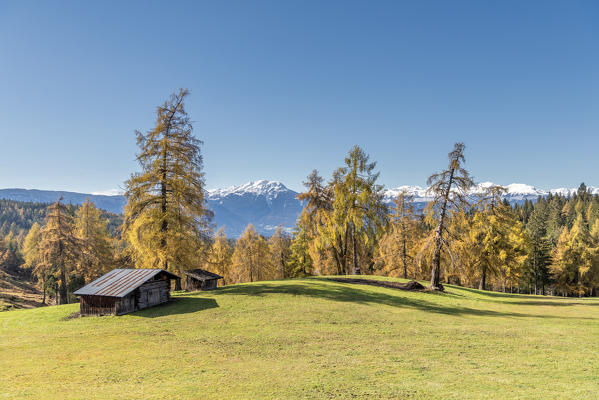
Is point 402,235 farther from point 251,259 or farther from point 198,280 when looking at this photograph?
point 198,280

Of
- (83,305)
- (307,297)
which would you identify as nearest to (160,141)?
(83,305)

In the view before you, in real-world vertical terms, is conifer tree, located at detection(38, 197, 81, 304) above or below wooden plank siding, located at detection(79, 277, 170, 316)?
above

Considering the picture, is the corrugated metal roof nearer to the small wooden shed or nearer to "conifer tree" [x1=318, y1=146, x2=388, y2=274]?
the small wooden shed

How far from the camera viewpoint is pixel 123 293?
2144 cm

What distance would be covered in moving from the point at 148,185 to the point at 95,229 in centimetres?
2404

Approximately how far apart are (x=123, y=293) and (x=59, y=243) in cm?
2366

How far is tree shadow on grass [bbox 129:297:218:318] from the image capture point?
21656 millimetres

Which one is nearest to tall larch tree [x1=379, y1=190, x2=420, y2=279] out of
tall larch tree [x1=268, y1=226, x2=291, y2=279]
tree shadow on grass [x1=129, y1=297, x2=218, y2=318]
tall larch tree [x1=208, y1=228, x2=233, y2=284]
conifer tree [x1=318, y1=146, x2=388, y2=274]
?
conifer tree [x1=318, y1=146, x2=388, y2=274]

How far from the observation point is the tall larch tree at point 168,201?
27391 mm

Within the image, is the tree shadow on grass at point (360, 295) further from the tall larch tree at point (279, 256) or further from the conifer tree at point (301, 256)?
the tall larch tree at point (279, 256)

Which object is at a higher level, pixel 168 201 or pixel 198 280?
pixel 168 201

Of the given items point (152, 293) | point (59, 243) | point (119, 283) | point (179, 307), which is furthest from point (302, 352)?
point (59, 243)

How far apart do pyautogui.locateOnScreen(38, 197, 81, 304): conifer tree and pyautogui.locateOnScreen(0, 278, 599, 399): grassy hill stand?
51.7ft

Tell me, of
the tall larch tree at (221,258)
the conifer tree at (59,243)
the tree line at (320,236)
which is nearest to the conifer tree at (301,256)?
the tree line at (320,236)
